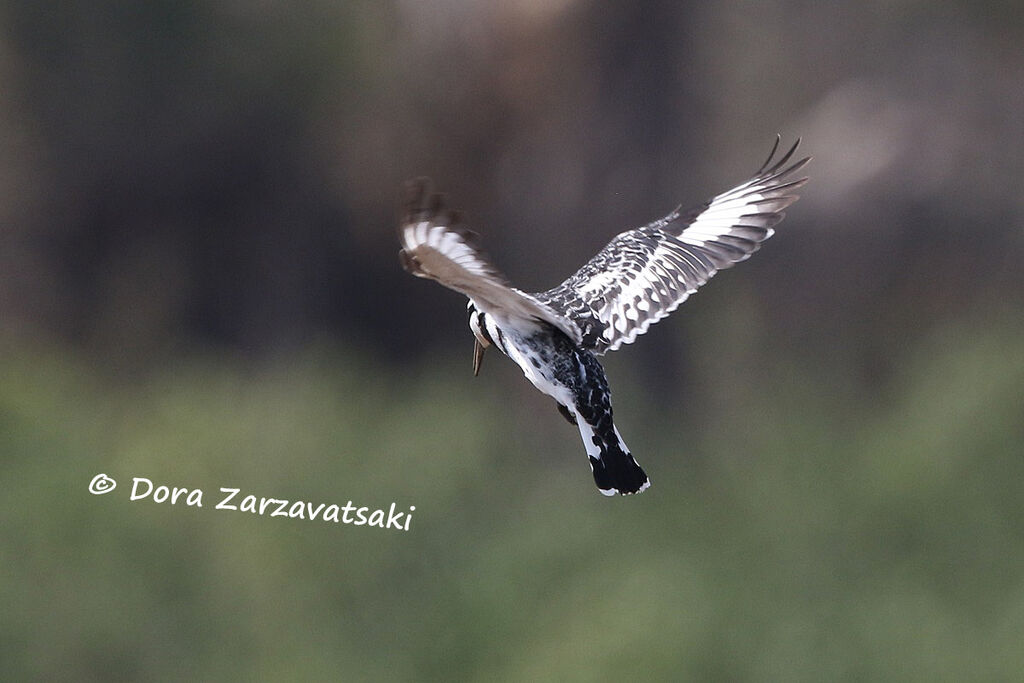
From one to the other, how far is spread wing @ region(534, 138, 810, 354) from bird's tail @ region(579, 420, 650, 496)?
11cm

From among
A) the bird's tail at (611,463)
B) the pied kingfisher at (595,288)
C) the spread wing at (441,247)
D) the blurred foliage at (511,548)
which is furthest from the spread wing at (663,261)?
the blurred foliage at (511,548)

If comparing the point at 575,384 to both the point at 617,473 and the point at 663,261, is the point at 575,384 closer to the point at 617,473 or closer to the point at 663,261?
the point at 617,473

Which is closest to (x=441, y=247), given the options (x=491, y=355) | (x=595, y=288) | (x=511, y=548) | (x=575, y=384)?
(x=575, y=384)

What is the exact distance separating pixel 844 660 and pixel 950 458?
942mm

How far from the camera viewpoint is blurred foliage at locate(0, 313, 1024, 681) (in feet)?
15.9

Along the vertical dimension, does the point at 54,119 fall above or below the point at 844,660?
above

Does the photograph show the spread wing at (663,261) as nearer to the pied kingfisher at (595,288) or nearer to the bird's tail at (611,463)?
the pied kingfisher at (595,288)

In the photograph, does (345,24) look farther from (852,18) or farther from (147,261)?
(852,18)

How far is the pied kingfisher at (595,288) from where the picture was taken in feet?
5.31

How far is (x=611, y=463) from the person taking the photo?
6.47 feet

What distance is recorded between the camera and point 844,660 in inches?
188

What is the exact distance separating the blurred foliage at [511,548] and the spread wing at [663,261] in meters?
2.23

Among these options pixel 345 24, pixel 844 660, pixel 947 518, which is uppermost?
pixel 345 24

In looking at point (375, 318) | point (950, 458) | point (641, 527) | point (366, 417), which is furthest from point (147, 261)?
point (950, 458)
